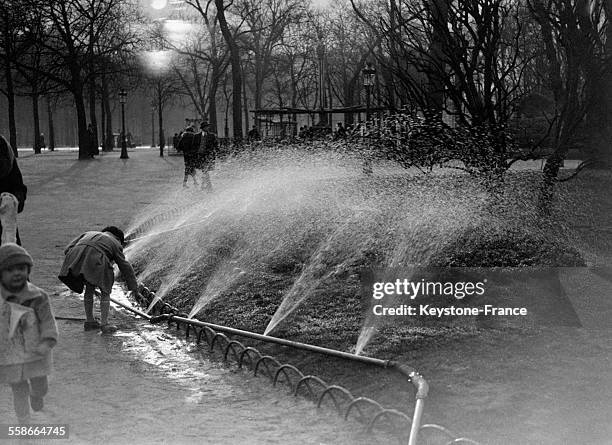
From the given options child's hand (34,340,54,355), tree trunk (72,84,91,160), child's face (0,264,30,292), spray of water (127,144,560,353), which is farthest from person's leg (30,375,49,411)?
tree trunk (72,84,91,160)

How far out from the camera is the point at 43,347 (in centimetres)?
419

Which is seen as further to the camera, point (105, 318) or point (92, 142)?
point (92, 142)

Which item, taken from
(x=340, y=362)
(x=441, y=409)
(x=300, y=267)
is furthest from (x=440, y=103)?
(x=441, y=409)

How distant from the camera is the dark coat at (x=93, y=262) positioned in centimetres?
711

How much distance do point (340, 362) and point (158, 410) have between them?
1674mm

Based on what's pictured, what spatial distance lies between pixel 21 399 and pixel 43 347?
0.42 m

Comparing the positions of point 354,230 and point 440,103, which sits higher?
point 440,103

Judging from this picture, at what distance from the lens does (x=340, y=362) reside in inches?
245

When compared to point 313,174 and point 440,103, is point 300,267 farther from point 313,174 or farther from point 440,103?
point 313,174

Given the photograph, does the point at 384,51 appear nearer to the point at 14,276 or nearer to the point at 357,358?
the point at 357,358

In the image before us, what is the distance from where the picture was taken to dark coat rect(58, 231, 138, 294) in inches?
280

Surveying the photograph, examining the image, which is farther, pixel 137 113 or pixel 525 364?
pixel 137 113

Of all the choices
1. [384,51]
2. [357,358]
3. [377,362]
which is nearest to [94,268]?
[357,358]

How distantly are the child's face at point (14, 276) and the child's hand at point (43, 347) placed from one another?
300 millimetres
